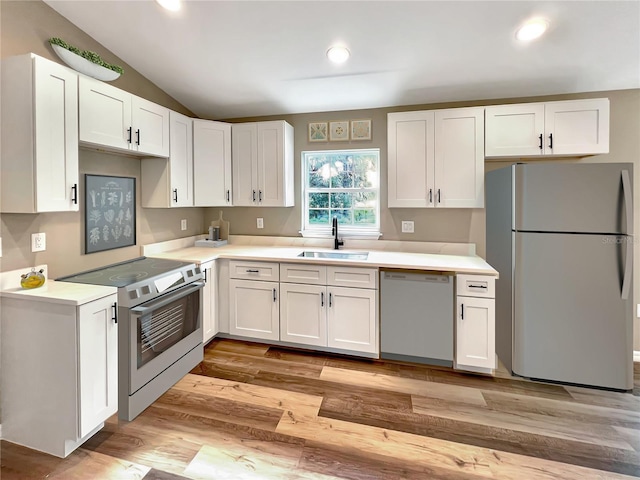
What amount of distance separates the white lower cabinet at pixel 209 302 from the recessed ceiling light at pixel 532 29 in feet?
9.84

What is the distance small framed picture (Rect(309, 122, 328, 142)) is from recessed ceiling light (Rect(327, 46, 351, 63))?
912 mm

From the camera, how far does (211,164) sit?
10.8 ft

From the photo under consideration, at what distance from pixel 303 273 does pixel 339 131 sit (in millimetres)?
1609

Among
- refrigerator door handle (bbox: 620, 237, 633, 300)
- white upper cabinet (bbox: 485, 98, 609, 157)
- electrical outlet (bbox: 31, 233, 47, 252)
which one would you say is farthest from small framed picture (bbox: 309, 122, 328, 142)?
refrigerator door handle (bbox: 620, 237, 633, 300)

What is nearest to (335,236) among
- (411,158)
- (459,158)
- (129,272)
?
(411,158)

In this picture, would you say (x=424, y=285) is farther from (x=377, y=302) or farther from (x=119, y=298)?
(x=119, y=298)

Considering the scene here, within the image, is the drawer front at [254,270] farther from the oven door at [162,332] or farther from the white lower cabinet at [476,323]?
the white lower cabinet at [476,323]

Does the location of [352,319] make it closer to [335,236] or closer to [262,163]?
[335,236]

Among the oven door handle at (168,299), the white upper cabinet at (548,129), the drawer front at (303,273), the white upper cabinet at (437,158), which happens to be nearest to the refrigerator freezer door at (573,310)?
the white upper cabinet at (437,158)

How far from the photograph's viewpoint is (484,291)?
2.45 m

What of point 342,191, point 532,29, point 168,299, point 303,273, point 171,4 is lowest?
point 168,299

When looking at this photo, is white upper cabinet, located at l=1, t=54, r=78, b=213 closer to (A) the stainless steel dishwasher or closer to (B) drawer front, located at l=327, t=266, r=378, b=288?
(B) drawer front, located at l=327, t=266, r=378, b=288

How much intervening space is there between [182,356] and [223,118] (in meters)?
2.69

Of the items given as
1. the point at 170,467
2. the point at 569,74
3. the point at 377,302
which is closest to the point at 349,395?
the point at 377,302
